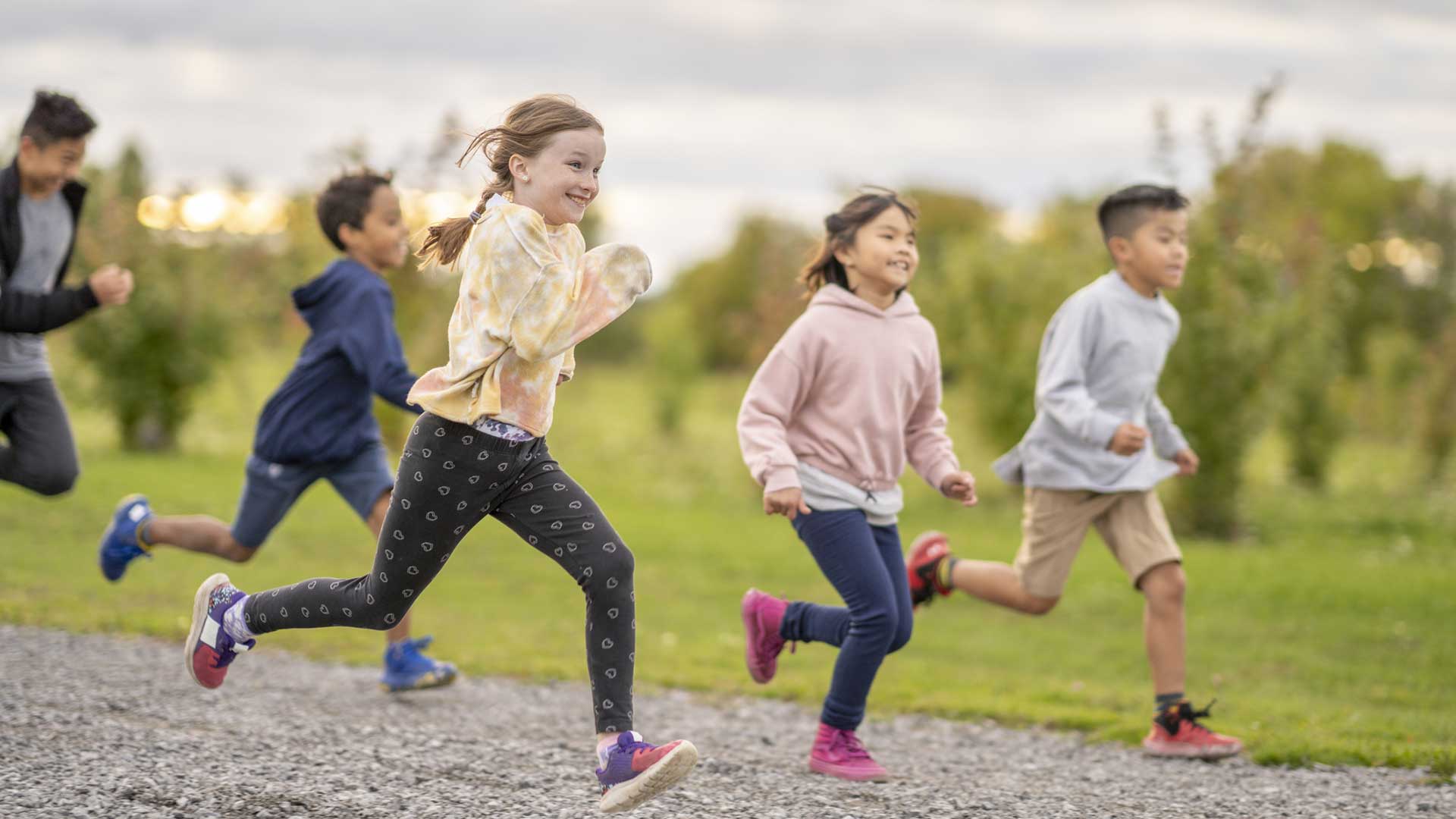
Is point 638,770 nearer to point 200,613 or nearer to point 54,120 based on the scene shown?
point 200,613

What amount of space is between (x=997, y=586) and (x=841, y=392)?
1.73 metres

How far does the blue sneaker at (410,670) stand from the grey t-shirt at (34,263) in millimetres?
2150

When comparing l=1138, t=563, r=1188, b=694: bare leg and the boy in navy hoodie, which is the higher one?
the boy in navy hoodie

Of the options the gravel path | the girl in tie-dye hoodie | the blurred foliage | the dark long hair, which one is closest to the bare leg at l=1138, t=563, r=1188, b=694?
the gravel path

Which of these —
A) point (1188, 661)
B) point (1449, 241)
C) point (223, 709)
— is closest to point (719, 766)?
point (223, 709)

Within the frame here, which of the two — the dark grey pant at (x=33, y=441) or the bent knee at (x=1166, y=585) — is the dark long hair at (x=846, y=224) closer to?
the bent knee at (x=1166, y=585)

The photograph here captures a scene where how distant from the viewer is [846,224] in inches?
212

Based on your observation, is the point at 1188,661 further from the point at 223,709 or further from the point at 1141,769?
the point at 223,709

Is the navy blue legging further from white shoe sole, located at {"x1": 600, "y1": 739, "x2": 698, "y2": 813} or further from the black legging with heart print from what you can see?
white shoe sole, located at {"x1": 600, "y1": 739, "x2": 698, "y2": 813}

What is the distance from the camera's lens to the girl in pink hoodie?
16.6ft

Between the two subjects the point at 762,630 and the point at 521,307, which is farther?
the point at 762,630

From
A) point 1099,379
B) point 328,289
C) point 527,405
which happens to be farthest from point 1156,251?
point 328,289

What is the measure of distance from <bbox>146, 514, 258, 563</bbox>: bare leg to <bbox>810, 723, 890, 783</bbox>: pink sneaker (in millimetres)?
2995

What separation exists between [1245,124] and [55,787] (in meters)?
12.1
